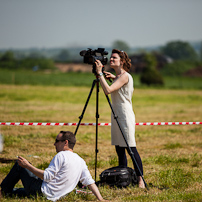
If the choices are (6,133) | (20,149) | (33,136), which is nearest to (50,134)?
(33,136)

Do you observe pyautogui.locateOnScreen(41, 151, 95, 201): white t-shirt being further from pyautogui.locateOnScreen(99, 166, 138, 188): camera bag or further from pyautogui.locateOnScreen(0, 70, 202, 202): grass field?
pyautogui.locateOnScreen(99, 166, 138, 188): camera bag

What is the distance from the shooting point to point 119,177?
18.5ft

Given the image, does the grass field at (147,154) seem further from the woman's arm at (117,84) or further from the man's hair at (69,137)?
the woman's arm at (117,84)

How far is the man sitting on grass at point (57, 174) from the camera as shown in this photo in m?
4.59

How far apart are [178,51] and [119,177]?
16400 cm

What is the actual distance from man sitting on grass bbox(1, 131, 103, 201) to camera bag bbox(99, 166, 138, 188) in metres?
0.83

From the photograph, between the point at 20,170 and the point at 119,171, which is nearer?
the point at 20,170

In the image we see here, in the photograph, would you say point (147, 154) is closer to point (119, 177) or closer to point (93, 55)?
point (119, 177)

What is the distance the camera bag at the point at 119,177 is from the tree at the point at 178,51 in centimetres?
15016

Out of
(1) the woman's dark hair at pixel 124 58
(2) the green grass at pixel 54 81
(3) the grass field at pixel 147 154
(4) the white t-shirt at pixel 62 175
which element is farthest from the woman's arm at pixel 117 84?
(2) the green grass at pixel 54 81

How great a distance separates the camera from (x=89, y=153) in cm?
871

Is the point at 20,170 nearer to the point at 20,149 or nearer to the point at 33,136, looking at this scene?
the point at 20,149

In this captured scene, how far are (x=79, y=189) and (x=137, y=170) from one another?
930 mm

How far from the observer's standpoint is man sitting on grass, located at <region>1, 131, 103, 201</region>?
181 inches
